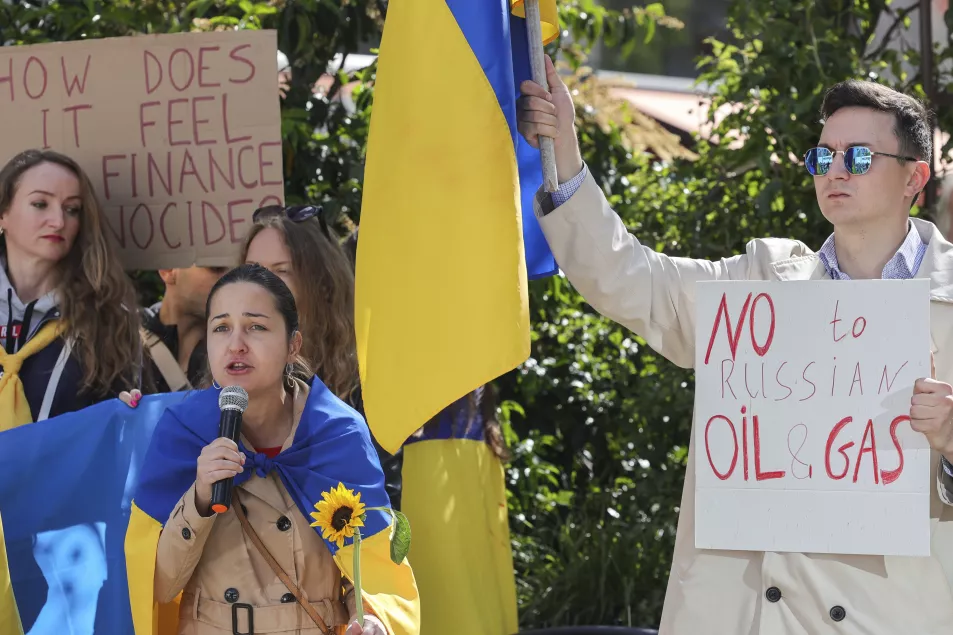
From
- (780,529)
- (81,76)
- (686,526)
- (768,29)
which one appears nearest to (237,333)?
(686,526)

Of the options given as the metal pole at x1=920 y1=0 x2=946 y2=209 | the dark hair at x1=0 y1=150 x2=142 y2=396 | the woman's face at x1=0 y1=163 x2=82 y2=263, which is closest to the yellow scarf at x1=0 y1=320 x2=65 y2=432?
the dark hair at x1=0 y1=150 x2=142 y2=396

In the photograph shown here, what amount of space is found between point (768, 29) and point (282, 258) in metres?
2.61

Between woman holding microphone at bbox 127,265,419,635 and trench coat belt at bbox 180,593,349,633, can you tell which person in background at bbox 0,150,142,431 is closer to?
woman holding microphone at bbox 127,265,419,635

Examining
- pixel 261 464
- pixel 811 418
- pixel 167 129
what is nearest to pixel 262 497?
pixel 261 464

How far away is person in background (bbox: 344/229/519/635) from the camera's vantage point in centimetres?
458

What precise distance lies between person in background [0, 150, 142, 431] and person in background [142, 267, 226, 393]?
0.80 ft

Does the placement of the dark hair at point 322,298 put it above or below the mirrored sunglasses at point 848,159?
below

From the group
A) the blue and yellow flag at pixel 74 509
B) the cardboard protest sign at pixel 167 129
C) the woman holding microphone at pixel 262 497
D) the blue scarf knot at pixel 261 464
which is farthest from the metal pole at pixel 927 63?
the blue scarf knot at pixel 261 464

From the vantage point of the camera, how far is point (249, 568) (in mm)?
3393

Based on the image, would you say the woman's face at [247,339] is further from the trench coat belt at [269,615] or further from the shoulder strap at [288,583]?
the trench coat belt at [269,615]

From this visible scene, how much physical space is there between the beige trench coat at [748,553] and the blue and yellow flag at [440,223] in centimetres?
15

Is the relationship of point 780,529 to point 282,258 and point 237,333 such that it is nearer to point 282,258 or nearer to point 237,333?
point 237,333

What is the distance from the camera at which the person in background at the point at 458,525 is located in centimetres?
458

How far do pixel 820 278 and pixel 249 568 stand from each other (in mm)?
1598
